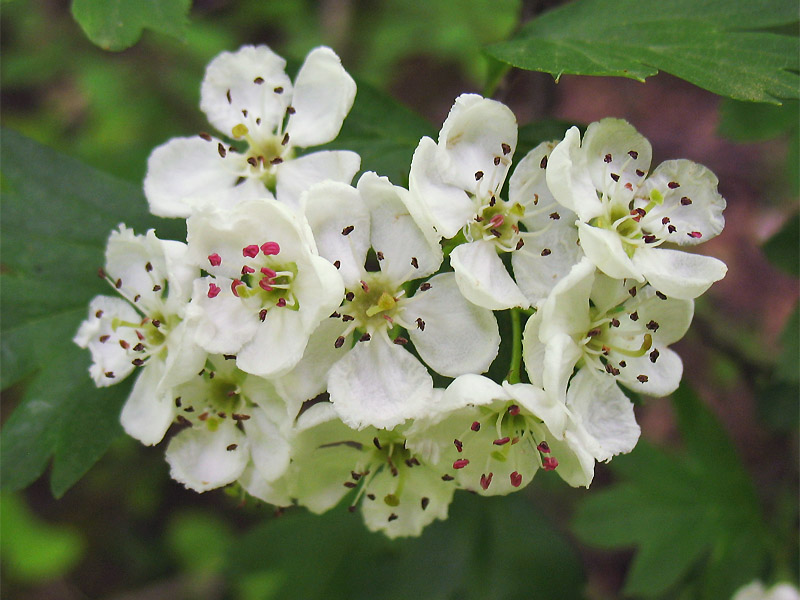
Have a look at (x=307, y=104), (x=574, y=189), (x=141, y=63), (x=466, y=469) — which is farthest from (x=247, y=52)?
(x=141, y=63)

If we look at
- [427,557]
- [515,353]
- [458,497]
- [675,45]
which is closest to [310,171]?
[515,353]

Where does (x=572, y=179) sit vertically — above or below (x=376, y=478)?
above

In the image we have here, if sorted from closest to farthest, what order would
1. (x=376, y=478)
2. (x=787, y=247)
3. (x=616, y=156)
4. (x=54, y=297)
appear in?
(x=616, y=156)
(x=376, y=478)
(x=54, y=297)
(x=787, y=247)

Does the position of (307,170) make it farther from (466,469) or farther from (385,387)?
(466,469)

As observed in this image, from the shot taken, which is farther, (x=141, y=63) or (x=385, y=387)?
(x=141, y=63)

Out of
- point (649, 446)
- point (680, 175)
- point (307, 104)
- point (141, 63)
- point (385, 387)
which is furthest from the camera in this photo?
point (141, 63)

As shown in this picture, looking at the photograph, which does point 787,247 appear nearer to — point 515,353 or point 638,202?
point 638,202

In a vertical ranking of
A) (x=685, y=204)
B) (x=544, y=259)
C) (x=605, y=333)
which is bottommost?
(x=605, y=333)

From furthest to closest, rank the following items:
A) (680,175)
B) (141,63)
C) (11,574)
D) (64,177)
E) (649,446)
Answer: (141,63) → (11,574) → (649,446) → (64,177) → (680,175)
